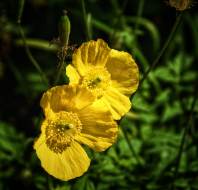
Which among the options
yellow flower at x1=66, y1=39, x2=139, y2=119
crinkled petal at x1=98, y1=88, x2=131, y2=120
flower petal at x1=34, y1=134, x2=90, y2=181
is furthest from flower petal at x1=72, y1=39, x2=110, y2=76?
flower petal at x1=34, y1=134, x2=90, y2=181

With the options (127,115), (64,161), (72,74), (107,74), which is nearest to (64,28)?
(72,74)

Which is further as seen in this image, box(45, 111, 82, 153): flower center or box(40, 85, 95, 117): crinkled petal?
box(45, 111, 82, 153): flower center

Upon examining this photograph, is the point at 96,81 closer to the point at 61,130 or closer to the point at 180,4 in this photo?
the point at 61,130

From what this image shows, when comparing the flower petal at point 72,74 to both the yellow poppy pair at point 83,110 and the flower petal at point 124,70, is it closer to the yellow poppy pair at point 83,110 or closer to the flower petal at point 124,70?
the yellow poppy pair at point 83,110

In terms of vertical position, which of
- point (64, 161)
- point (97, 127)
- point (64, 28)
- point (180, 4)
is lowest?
point (64, 161)

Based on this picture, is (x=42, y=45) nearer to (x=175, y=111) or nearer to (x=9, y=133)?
(x=9, y=133)

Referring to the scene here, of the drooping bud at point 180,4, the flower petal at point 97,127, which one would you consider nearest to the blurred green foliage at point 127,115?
the flower petal at point 97,127

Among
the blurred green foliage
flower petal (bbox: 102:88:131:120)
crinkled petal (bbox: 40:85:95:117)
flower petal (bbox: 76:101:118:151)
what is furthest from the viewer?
the blurred green foliage

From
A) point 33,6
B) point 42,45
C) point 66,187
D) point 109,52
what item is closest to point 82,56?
point 109,52

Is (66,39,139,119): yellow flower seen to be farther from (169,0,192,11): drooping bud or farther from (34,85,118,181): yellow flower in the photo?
(169,0,192,11): drooping bud
